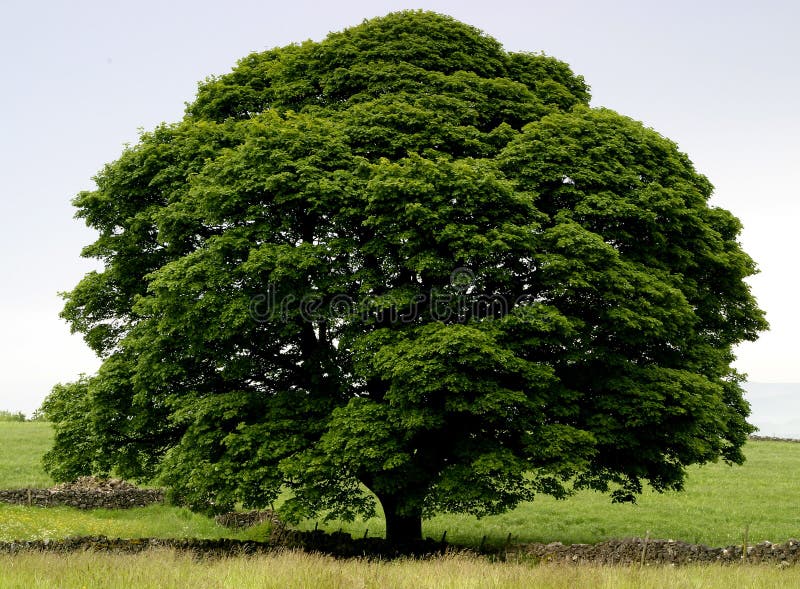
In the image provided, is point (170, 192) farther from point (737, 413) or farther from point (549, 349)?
point (737, 413)

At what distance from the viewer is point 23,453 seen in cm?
4053

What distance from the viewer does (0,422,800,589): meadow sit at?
10.4m

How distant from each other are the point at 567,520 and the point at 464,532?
5.03 metres

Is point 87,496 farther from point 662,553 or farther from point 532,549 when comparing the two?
point 662,553

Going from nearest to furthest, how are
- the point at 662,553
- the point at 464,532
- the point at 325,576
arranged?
the point at 325,576
the point at 662,553
the point at 464,532

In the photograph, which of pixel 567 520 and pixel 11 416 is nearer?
pixel 567 520

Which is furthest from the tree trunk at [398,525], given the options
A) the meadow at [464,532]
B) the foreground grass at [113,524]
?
the foreground grass at [113,524]

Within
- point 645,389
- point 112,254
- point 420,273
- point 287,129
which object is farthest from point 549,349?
point 112,254

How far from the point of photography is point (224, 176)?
62.0ft

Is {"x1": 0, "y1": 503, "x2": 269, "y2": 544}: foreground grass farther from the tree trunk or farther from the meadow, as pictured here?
the tree trunk

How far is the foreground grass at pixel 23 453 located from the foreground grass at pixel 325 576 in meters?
16.5

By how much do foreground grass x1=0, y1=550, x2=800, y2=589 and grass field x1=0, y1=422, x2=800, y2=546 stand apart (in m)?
11.2

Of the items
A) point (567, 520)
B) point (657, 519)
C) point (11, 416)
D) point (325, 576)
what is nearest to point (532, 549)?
point (325, 576)

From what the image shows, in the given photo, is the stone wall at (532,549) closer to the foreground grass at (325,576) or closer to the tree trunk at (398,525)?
the tree trunk at (398,525)
